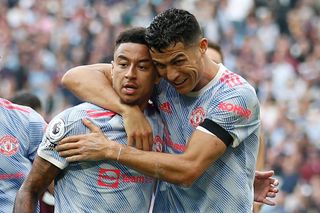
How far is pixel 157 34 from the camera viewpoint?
5.10m

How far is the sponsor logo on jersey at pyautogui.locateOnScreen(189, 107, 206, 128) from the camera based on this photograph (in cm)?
531

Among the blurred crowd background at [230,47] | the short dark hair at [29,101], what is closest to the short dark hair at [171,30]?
the short dark hair at [29,101]

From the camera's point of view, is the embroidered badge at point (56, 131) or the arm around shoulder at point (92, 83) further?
the arm around shoulder at point (92, 83)

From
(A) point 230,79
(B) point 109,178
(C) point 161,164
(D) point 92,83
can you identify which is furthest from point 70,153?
(A) point 230,79

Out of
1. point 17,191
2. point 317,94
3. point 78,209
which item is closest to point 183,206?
point 78,209

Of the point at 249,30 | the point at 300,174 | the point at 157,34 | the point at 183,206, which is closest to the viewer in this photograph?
the point at 157,34

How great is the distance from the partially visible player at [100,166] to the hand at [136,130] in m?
0.06

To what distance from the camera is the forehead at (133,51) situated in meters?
5.17

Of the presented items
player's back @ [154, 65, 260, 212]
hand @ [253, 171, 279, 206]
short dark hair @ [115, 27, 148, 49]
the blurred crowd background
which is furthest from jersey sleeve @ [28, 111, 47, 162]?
the blurred crowd background

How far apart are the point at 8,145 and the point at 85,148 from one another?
34.6 inches

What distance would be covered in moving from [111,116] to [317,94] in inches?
428

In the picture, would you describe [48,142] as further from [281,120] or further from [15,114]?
[281,120]

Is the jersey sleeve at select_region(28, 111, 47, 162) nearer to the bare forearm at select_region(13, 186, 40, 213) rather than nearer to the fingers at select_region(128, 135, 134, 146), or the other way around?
the bare forearm at select_region(13, 186, 40, 213)

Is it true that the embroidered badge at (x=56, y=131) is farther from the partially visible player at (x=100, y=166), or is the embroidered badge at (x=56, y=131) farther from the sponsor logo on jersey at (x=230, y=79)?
the sponsor logo on jersey at (x=230, y=79)
